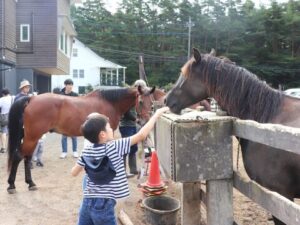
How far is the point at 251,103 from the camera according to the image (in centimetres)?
316

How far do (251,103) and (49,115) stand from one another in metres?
4.49

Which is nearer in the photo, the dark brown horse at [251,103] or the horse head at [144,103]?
the dark brown horse at [251,103]

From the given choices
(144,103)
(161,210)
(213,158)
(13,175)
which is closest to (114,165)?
(213,158)

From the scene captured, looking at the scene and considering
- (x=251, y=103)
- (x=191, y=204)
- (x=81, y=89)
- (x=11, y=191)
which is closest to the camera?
(x=251, y=103)

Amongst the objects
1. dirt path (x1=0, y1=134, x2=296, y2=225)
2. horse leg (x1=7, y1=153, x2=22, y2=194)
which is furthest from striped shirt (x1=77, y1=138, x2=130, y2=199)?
horse leg (x1=7, y1=153, x2=22, y2=194)

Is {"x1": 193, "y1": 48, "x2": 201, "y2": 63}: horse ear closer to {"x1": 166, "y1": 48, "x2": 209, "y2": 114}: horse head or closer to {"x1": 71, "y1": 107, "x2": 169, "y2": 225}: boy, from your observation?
{"x1": 166, "y1": 48, "x2": 209, "y2": 114}: horse head

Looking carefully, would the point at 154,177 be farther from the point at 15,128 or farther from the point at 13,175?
the point at 15,128

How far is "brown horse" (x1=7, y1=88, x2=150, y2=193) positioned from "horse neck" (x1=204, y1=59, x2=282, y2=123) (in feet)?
11.9

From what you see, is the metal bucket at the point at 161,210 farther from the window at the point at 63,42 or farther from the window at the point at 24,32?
the window at the point at 63,42

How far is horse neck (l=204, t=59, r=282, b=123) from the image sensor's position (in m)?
3.12

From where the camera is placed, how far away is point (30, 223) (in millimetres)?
4887

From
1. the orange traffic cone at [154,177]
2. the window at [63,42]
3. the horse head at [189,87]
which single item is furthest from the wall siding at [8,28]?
the horse head at [189,87]

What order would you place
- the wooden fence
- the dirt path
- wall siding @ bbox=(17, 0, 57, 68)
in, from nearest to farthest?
1. the wooden fence
2. the dirt path
3. wall siding @ bbox=(17, 0, 57, 68)

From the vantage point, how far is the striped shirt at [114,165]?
2750mm
